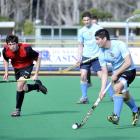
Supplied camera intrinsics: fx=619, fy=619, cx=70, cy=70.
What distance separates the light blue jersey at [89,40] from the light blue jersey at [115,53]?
3.32 m

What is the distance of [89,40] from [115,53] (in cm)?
354

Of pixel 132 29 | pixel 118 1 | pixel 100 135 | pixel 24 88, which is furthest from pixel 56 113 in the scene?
pixel 118 1

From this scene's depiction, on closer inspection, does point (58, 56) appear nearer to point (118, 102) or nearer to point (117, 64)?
point (117, 64)

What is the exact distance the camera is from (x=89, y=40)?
1243 centimetres

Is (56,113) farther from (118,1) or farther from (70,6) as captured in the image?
(118,1)

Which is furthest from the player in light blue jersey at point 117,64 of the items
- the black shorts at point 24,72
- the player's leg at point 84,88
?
the player's leg at point 84,88

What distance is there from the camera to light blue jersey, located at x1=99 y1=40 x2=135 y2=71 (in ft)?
29.1

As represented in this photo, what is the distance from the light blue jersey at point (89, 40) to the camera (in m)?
12.4

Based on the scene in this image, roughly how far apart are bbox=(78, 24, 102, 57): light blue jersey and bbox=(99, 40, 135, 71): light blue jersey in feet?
10.9

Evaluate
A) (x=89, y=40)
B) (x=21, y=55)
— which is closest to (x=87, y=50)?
(x=89, y=40)

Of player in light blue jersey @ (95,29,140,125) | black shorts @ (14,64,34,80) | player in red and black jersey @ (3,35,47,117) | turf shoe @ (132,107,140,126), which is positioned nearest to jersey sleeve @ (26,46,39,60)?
player in red and black jersey @ (3,35,47,117)

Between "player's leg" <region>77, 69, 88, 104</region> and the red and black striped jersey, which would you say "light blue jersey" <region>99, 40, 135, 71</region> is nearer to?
the red and black striped jersey

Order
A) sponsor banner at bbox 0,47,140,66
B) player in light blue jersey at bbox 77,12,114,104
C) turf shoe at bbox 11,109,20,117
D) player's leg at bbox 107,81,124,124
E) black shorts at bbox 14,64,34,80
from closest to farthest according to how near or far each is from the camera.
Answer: player's leg at bbox 107,81,124,124 → turf shoe at bbox 11,109,20,117 → black shorts at bbox 14,64,34,80 → player in light blue jersey at bbox 77,12,114,104 → sponsor banner at bbox 0,47,140,66

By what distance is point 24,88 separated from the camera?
10.4 metres
